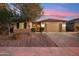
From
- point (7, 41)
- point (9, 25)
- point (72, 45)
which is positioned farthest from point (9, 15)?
point (72, 45)

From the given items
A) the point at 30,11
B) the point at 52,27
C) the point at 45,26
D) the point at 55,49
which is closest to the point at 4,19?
the point at 30,11

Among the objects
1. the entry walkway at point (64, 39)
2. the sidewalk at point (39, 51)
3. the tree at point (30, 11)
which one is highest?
the tree at point (30, 11)

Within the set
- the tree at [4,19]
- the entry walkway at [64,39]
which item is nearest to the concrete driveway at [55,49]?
the entry walkway at [64,39]

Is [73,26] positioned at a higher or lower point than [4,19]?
lower

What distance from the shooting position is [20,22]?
3.18 m

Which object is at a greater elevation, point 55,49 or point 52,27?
point 52,27

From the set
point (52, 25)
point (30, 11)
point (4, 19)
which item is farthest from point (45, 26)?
point (4, 19)

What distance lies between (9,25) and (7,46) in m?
0.32

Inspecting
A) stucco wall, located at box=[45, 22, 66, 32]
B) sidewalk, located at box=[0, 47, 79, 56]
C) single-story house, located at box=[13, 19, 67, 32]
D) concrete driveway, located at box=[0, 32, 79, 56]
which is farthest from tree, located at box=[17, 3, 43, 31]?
sidewalk, located at box=[0, 47, 79, 56]

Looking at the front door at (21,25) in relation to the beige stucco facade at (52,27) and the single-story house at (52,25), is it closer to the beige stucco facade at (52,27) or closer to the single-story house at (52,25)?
the beige stucco facade at (52,27)

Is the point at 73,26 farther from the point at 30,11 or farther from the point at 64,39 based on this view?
the point at 30,11

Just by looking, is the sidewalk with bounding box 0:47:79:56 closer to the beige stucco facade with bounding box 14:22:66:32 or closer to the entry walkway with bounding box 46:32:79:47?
the entry walkway with bounding box 46:32:79:47

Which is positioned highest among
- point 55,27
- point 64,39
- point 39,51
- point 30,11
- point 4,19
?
point 30,11

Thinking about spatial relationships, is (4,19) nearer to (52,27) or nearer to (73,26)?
(52,27)
